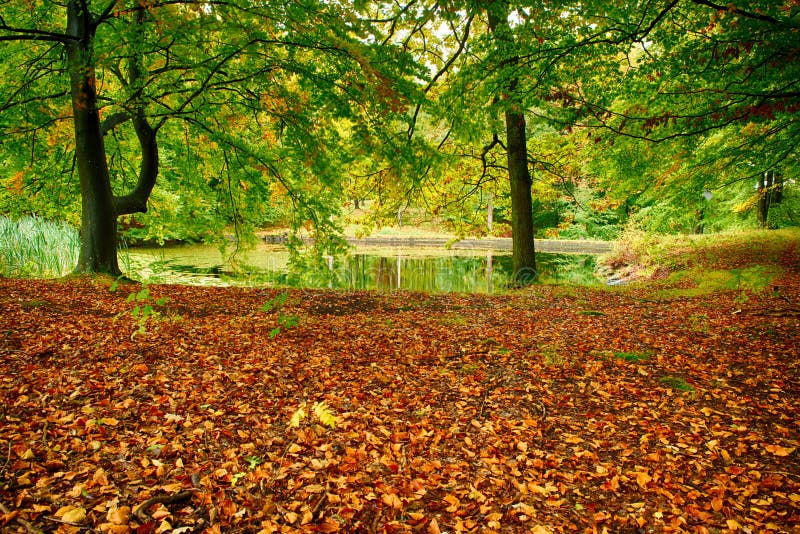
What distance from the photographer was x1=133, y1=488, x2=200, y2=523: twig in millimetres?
2090

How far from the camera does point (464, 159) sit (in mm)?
11023

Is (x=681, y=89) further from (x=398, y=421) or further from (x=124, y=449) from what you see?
(x=124, y=449)

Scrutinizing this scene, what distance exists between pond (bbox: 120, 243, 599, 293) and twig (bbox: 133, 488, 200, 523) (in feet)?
21.4

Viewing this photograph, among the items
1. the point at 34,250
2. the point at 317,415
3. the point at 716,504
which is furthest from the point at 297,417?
the point at 34,250

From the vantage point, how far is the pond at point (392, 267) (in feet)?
43.5

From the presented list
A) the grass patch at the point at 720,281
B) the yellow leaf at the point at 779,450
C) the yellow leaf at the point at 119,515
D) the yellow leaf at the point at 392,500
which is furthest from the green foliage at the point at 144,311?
the grass patch at the point at 720,281

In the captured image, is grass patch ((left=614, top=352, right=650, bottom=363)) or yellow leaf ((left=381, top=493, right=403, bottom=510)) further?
grass patch ((left=614, top=352, right=650, bottom=363))

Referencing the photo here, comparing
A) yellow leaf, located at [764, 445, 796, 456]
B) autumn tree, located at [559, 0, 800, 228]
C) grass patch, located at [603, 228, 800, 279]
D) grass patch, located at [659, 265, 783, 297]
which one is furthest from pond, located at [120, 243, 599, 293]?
yellow leaf, located at [764, 445, 796, 456]

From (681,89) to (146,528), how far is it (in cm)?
898

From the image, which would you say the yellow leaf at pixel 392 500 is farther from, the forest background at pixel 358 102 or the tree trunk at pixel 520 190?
the tree trunk at pixel 520 190

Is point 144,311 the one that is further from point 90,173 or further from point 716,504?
point 716,504

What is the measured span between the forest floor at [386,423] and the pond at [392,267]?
4.32m

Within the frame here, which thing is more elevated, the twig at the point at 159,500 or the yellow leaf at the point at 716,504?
the twig at the point at 159,500

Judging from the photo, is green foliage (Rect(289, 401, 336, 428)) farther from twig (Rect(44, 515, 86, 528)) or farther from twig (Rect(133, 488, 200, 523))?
Result: twig (Rect(44, 515, 86, 528))
